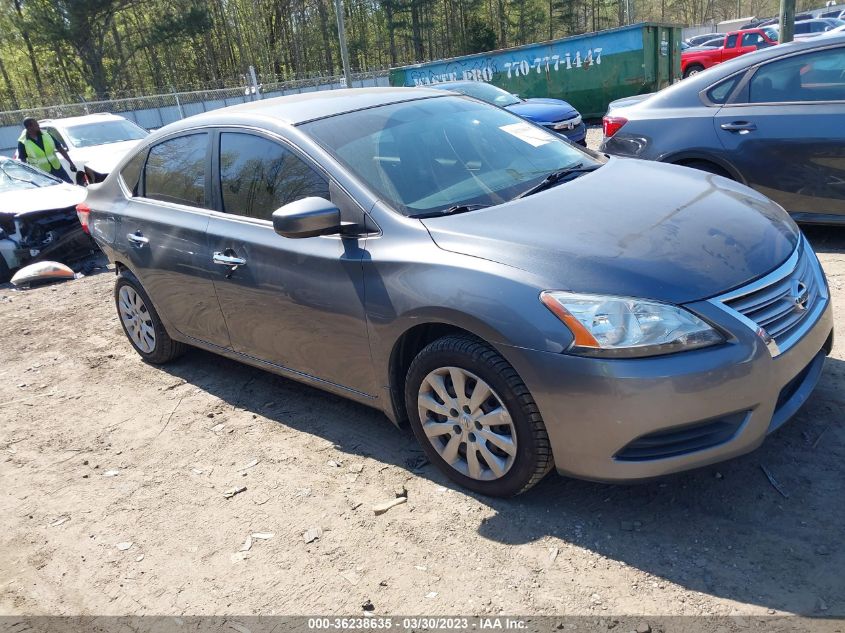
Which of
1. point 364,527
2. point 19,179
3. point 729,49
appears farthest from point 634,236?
point 729,49

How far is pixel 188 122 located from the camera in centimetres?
439

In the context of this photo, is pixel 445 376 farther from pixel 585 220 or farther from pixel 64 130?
pixel 64 130

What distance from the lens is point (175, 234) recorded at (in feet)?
14.0

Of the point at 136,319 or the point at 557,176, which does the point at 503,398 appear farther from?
the point at 136,319

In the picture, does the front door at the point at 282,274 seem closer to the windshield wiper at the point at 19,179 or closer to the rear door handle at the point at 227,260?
the rear door handle at the point at 227,260

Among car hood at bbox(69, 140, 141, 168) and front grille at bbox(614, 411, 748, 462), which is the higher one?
car hood at bbox(69, 140, 141, 168)

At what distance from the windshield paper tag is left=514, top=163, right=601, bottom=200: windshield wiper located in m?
0.32

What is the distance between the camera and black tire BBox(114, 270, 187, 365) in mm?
4906

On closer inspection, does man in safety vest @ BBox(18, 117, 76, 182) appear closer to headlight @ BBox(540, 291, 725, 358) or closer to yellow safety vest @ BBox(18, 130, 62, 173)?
yellow safety vest @ BBox(18, 130, 62, 173)

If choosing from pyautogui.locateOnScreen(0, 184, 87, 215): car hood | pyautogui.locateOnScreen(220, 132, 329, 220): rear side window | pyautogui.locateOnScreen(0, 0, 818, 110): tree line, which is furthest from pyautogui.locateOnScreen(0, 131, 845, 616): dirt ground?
pyautogui.locateOnScreen(0, 0, 818, 110): tree line

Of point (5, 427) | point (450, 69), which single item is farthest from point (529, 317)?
point (450, 69)

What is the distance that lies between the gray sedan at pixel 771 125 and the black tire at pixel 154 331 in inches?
165

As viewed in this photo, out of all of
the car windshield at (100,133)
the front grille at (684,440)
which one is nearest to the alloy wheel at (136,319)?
the front grille at (684,440)

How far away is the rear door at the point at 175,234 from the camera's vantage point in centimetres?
414
